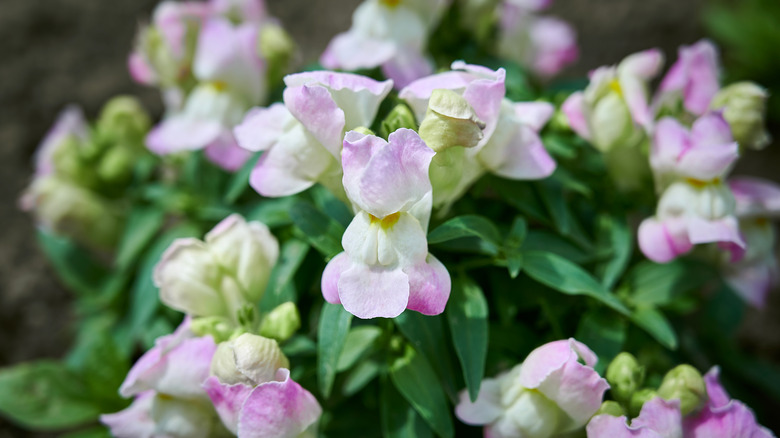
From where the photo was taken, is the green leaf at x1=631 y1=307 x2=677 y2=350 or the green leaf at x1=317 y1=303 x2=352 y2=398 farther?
the green leaf at x1=631 y1=307 x2=677 y2=350

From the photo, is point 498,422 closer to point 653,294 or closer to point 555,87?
point 653,294

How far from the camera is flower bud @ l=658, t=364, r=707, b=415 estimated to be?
0.98 m

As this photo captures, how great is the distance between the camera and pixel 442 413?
3.43ft

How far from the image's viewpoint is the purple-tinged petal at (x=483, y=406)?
39.8 inches

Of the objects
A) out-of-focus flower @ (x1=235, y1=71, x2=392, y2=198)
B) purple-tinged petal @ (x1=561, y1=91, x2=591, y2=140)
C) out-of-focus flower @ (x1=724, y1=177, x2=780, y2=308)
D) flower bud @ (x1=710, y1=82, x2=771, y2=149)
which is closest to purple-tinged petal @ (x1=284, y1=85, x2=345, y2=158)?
out-of-focus flower @ (x1=235, y1=71, x2=392, y2=198)

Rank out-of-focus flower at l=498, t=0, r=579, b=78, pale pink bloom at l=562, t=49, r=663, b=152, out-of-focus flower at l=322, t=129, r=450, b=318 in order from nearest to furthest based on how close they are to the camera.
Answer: out-of-focus flower at l=322, t=129, r=450, b=318 → pale pink bloom at l=562, t=49, r=663, b=152 → out-of-focus flower at l=498, t=0, r=579, b=78

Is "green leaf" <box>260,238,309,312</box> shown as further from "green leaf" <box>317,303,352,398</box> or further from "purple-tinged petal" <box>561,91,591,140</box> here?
"purple-tinged petal" <box>561,91,591,140</box>

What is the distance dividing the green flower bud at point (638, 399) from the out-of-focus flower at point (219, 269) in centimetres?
57

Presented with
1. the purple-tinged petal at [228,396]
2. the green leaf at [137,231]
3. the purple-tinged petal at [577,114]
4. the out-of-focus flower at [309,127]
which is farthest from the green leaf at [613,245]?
the green leaf at [137,231]

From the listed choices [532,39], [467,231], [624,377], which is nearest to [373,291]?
[467,231]

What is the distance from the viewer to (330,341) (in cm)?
101

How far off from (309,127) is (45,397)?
0.85 meters

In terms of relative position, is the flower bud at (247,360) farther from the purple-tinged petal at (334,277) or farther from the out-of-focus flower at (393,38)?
the out-of-focus flower at (393,38)

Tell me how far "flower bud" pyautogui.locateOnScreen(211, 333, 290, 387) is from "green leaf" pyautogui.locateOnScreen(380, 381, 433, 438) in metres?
0.23
